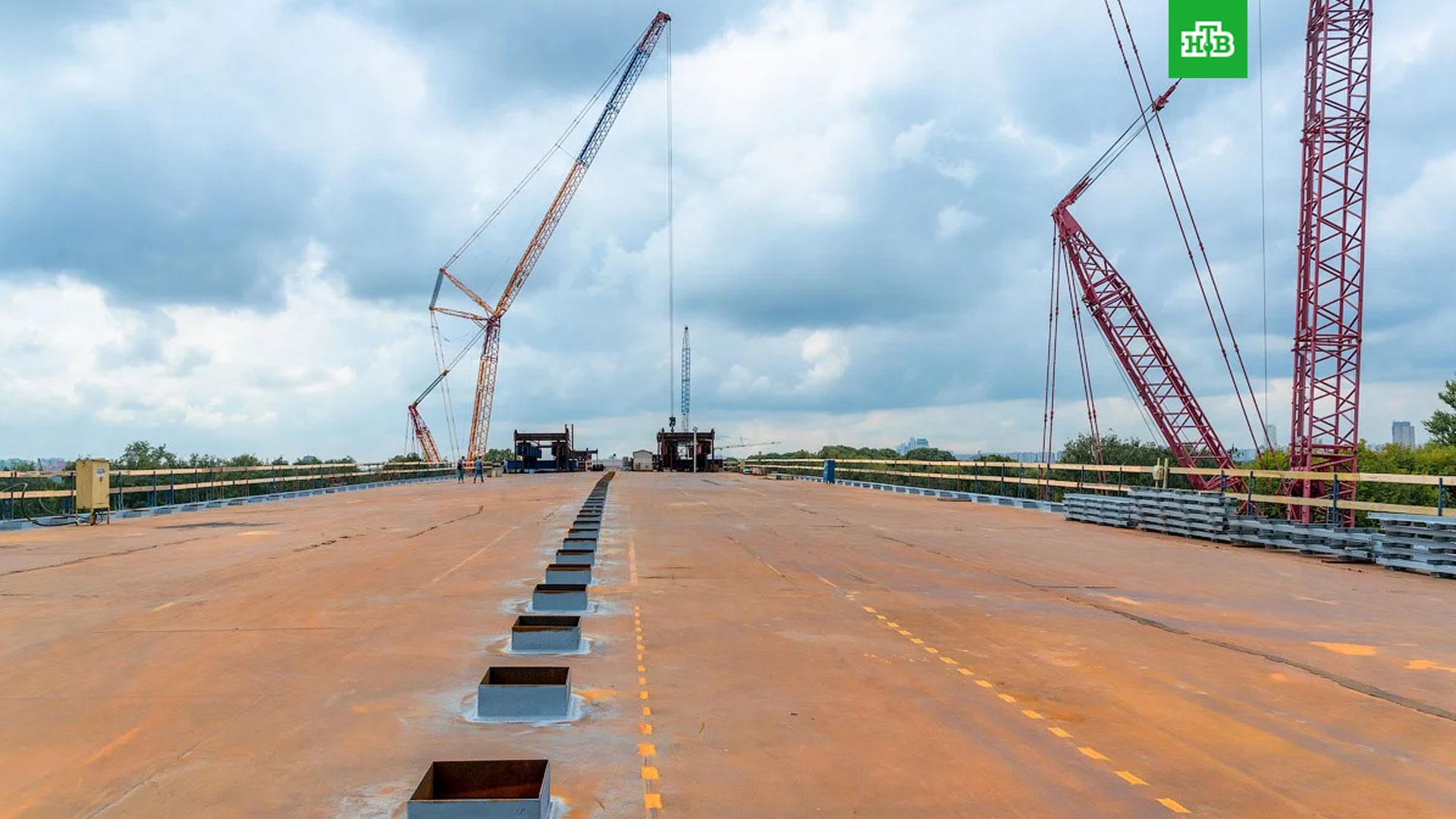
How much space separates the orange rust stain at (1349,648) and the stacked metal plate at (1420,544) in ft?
24.1

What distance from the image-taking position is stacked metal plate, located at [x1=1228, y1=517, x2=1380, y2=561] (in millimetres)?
17938

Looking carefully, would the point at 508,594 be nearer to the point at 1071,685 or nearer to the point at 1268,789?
the point at 1071,685

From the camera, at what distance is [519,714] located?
7148mm

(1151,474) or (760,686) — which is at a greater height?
(1151,474)

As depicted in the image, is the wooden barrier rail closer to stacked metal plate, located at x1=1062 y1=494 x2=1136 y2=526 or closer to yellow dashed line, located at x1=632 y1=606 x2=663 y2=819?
stacked metal plate, located at x1=1062 y1=494 x2=1136 y2=526

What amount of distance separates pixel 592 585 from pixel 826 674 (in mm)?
6083

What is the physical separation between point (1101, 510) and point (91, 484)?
90.9 feet

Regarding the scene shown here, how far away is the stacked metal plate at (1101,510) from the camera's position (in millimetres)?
24812

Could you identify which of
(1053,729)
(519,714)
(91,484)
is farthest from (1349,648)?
(91,484)

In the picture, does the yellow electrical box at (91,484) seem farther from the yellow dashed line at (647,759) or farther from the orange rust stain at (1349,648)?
the orange rust stain at (1349,648)

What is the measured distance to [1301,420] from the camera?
47.0m

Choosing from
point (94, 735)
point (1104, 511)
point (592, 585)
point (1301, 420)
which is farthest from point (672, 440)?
point (94, 735)

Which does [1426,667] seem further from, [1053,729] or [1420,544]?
[1420,544]

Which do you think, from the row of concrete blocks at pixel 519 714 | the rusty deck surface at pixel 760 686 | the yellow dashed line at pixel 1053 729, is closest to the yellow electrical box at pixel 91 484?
the rusty deck surface at pixel 760 686
